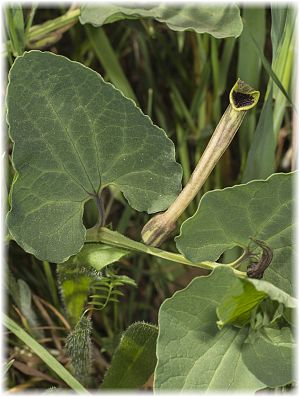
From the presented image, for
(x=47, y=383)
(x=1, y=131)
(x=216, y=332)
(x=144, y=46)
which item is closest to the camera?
(x=216, y=332)

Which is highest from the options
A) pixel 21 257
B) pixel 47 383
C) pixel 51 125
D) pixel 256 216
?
pixel 51 125

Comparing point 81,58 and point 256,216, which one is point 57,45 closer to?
point 81,58

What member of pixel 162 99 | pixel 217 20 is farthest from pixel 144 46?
pixel 217 20

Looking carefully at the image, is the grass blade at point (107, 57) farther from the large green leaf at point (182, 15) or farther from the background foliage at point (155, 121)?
the large green leaf at point (182, 15)

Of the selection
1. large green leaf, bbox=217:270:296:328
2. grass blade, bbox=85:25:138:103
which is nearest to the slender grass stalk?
large green leaf, bbox=217:270:296:328

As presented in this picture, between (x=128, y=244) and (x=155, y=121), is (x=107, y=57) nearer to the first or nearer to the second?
(x=155, y=121)
